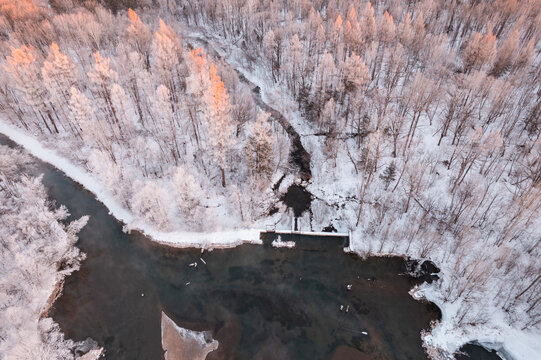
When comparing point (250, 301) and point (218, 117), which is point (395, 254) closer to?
point (250, 301)

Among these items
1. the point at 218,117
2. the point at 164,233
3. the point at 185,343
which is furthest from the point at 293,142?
the point at 185,343

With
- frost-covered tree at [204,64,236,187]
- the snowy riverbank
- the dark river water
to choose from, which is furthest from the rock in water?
frost-covered tree at [204,64,236,187]

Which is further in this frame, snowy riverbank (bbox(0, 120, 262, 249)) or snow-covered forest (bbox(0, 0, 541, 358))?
snowy riverbank (bbox(0, 120, 262, 249))

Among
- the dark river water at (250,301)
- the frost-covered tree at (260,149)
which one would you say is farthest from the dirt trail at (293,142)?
the dark river water at (250,301)

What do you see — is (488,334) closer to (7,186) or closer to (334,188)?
(334,188)

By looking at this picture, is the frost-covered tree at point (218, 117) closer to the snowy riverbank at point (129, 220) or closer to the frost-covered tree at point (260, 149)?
the frost-covered tree at point (260, 149)

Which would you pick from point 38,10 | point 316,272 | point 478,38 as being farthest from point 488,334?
point 38,10

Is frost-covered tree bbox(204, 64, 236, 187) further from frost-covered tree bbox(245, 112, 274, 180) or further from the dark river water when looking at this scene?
the dark river water
